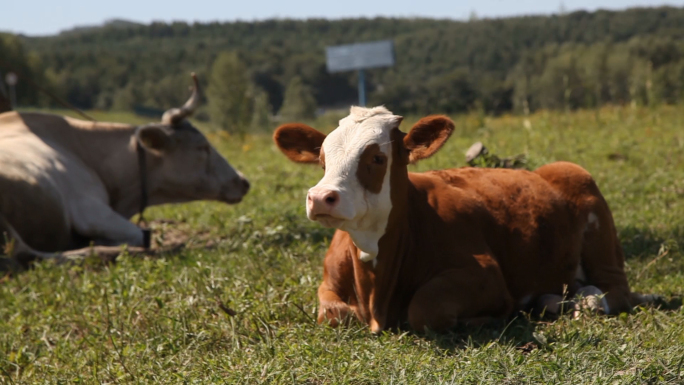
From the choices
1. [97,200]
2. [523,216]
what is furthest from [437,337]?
[97,200]

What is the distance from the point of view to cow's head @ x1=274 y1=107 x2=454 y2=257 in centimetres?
363

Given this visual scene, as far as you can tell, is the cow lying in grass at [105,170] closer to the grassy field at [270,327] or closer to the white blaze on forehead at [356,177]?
the grassy field at [270,327]

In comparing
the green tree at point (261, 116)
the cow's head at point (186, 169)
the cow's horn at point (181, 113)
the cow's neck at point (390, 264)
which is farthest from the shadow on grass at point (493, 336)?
the green tree at point (261, 116)

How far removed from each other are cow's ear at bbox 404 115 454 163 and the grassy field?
0.89m

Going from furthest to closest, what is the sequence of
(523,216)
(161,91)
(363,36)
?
(363,36) < (161,91) < (523,216)

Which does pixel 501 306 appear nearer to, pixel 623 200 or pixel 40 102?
pixel 623 200

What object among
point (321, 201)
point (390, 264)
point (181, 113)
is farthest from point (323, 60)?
point (321, 201)

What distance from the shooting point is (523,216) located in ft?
15.1

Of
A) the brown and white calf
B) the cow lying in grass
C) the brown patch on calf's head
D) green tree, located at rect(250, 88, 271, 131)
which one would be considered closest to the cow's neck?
the brown and white calf

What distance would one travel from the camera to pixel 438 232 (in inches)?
168

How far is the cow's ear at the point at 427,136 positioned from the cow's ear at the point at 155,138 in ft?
15.8

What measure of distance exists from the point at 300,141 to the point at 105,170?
181 inches

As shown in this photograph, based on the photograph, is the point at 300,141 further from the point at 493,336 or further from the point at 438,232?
the point at 493,336

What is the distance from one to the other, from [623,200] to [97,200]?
4.86m
